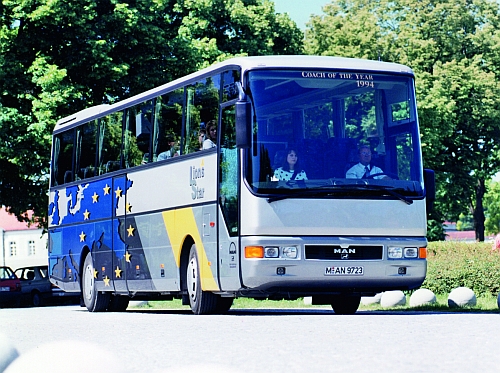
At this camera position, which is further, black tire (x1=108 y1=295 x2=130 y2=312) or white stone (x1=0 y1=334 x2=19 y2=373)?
black tire (x1=108 y1=295 x2=130 y2=312)

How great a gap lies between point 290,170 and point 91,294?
319 inches

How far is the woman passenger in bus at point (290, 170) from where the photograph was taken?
54.3 feet

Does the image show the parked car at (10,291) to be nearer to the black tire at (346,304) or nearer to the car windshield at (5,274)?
the car windshield at (5,274)

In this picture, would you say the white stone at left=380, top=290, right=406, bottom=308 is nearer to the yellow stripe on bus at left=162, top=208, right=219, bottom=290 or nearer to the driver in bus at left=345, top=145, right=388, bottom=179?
the yellow stripe on bus at left=162, top=208, right=219, bottom=290

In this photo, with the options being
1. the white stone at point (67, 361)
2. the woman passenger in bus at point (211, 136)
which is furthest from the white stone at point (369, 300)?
the white stone at point (67, 361)

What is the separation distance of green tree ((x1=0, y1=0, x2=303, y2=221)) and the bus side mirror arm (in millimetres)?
19642

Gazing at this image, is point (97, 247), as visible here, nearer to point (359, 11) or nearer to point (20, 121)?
point (20, 121)

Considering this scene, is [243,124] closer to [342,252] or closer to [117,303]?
[342,252]

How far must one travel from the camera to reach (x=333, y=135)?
16.9 meters

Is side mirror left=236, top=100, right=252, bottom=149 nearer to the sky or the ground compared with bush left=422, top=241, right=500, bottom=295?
nearer to the sky

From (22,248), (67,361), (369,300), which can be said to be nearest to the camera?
(67,361)

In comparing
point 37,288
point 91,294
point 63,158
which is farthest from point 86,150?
point 37,288

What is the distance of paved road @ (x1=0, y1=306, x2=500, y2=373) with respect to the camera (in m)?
8.87

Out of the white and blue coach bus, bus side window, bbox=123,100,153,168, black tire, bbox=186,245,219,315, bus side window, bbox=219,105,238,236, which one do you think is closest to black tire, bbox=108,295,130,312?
bus side window, bbox=123,100,153,168
